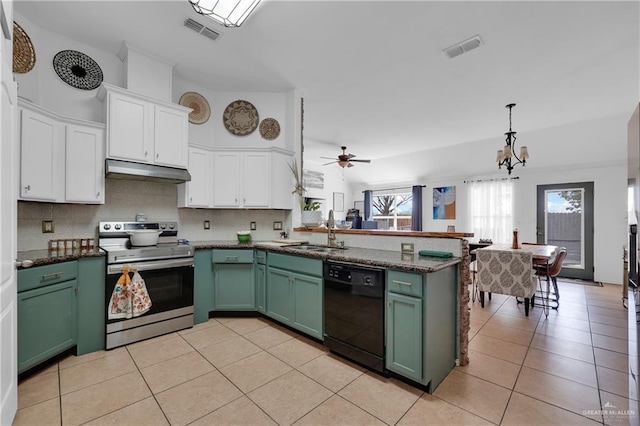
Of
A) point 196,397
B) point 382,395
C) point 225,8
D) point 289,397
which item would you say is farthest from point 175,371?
point 225,8

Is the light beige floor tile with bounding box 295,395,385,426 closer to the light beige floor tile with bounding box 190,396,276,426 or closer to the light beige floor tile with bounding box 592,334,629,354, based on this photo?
the light beige floor tile with bounding box 190,396,276,426

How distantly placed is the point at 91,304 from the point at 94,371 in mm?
564

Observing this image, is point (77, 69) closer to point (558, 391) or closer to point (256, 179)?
point (256, 179)

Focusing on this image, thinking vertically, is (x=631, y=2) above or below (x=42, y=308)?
above

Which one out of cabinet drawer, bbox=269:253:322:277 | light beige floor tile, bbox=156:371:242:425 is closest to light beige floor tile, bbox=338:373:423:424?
light beige floor tile, bbox=156:371:242:425

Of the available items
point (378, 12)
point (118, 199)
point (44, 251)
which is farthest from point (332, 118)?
point (44, 251)

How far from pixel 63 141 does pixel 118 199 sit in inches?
29.7

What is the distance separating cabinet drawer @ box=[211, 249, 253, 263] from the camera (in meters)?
3.19

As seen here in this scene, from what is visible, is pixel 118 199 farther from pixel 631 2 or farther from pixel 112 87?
pixel 631 2

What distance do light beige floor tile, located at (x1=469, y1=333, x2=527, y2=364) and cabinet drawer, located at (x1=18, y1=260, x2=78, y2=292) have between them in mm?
3521

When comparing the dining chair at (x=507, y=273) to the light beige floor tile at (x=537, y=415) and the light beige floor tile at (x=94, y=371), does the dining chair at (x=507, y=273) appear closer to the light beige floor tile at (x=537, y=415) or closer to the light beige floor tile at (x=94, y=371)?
the light beige floor tile at (x=537, y=415)

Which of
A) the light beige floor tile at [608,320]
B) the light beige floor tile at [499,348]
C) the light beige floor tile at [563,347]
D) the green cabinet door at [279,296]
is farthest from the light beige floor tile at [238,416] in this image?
the light beige floor tile at [608,320]

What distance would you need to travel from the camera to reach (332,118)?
15.6 ft

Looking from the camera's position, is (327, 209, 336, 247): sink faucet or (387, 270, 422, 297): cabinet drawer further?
(327, 209, 336, 247): sink faucet
